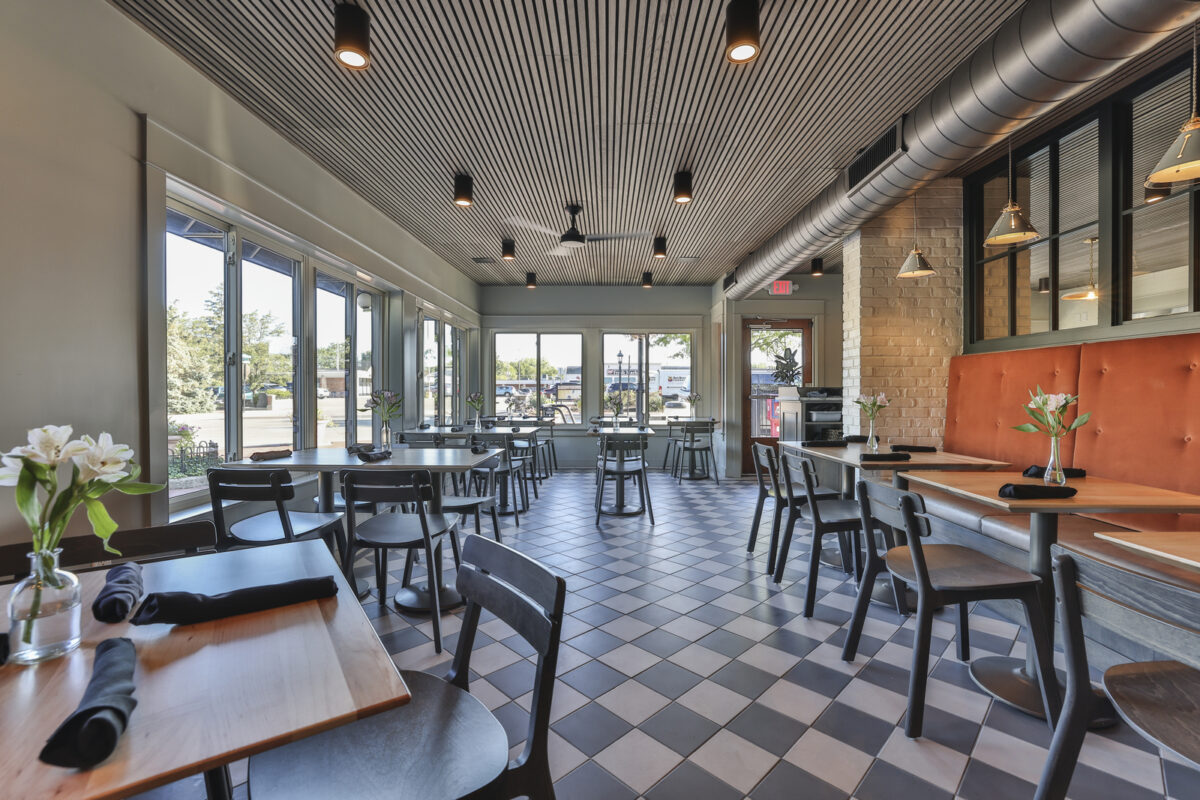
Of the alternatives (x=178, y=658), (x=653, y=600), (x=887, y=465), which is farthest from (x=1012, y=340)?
(x=178, y=658)

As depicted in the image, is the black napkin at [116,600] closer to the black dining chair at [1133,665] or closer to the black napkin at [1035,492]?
the black dining chair at [1133,665]

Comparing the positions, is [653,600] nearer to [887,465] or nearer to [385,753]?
[887,465]

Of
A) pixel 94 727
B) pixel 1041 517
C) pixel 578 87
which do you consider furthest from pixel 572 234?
pixel 94 727

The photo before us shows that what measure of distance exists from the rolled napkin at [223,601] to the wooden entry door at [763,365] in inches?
308

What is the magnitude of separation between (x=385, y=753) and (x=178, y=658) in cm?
49

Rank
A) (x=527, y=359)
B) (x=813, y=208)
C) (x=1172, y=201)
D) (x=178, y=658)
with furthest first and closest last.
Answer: (x=527, y=359), (x=813, y=208), (x=1172, y=201), (x=178, y=658)

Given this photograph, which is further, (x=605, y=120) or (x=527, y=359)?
(x=527, y=359)

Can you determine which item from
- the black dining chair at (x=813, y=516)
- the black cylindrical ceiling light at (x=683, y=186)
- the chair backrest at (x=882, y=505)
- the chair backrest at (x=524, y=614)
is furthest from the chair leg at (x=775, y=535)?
the chair backrest at (x=524, y=614)

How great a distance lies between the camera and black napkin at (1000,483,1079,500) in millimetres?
2275

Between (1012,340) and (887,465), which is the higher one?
(1012,340)

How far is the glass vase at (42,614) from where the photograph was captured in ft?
3.40

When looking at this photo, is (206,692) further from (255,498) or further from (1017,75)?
(1017,75)

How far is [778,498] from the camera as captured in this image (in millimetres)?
3824

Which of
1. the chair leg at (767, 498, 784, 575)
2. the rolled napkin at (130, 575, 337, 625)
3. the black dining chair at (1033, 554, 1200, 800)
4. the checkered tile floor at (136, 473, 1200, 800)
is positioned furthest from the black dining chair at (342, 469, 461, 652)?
the black dining chair at (1033, 554, 1200, 800)
